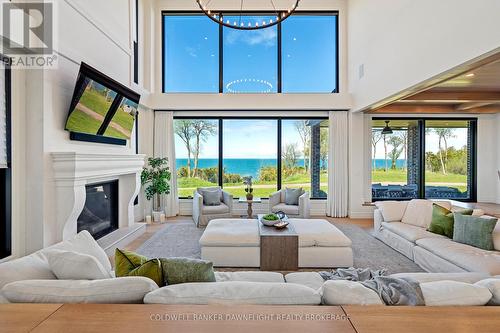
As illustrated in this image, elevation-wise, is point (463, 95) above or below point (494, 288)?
above

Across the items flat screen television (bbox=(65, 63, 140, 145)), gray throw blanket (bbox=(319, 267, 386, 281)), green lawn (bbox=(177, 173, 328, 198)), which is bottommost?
gray throw blanket (bbox=(319, 267, 386, 281))

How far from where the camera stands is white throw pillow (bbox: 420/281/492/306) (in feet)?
5.35

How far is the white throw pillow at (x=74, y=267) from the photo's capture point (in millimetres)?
1870

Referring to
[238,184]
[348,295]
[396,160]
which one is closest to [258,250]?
[348,295]

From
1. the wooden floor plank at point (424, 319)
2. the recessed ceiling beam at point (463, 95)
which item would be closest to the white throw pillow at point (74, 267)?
the wooden floor plank at point (424, 319)

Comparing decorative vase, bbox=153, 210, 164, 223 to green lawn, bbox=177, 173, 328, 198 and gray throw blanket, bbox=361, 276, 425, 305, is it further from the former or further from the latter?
gray throw blanket, bbox=361, 276, 425, 305

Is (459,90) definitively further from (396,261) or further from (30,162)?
(30,162)

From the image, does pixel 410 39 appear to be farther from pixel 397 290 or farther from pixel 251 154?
pixel 251 154

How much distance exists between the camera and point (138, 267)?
1931 mm

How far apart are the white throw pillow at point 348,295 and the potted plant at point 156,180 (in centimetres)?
547

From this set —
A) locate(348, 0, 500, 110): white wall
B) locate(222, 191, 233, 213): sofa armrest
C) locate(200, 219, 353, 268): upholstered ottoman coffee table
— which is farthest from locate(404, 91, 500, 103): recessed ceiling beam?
locate(222, 191, 233, 213): sofa armrest

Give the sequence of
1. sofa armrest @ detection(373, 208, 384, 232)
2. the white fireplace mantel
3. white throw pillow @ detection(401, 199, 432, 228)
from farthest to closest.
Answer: sofa armrest @ detection(373, 208, 384, 232), white throw pillow @ detection(401, 199, 432, 228), the white fireplace mantel

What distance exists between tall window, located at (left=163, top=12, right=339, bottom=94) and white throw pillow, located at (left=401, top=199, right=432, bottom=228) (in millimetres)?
3699

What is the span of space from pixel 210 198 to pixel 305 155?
2826 mm
